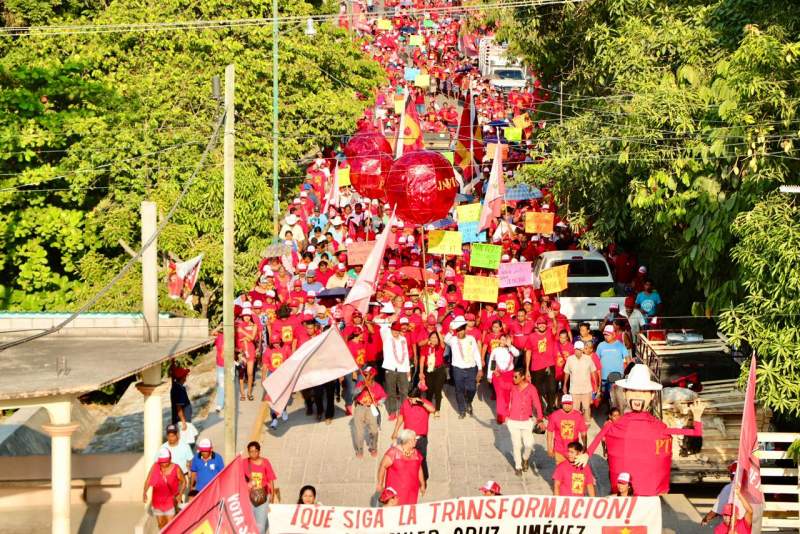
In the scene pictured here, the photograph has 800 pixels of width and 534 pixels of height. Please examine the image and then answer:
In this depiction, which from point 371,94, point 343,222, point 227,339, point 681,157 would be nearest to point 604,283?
point 681,157

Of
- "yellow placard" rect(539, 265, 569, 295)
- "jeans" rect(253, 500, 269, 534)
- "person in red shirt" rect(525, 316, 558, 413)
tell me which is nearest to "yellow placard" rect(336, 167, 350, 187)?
"yellow placard" rect(539, 265, 569, 295)

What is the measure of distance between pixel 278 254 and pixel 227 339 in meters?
10.2

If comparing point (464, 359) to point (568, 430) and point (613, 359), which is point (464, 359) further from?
point (568, 430)

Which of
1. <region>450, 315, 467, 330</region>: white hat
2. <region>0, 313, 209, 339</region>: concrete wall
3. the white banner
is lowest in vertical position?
the white banner

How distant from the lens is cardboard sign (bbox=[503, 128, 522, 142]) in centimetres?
3838

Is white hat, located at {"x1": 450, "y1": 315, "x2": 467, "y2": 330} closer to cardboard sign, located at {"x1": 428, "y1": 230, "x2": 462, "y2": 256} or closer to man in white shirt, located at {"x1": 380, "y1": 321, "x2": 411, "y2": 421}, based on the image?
man in white shirt, located at {"x1": 380, "y1": 321, "x2": 411, "y2": 421}

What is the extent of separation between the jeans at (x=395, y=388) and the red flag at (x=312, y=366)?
7.23 feet

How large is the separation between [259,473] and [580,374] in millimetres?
5798

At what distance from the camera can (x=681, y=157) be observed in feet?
62.3

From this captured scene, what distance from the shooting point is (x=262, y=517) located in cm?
1316

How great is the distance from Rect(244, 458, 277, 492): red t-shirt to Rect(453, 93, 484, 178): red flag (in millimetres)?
18329

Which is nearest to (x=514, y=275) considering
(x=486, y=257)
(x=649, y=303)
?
(x=486, y=257)

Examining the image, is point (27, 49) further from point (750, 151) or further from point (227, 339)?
point (750, 151)

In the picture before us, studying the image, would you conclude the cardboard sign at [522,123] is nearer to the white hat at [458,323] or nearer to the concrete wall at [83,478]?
the white hat at [458,323]
